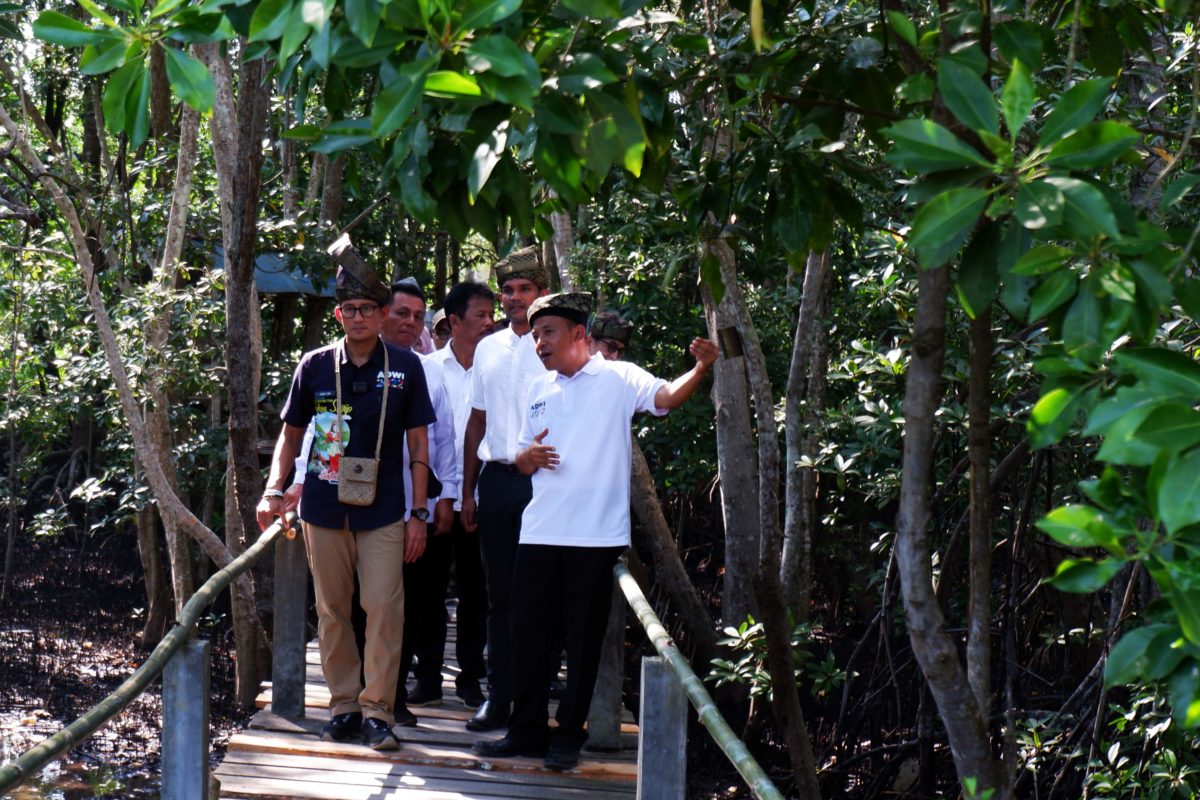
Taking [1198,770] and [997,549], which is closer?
[1198,770]

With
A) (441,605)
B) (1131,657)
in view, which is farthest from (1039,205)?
(441,605)

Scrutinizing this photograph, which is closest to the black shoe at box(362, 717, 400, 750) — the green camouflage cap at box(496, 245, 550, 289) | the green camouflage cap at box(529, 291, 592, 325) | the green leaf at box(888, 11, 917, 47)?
the green camouflage cap at box(529, 291, 592, 325)

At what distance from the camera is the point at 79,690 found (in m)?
12.4

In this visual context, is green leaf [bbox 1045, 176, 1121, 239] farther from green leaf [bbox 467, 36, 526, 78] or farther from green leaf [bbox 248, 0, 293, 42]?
green leaf [bbox 248, 0, 293, 42]

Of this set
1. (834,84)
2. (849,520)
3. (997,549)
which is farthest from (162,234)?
(834,84)

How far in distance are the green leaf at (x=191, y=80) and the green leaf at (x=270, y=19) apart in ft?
0.56

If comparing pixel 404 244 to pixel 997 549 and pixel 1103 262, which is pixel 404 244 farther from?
pixel 1103 262

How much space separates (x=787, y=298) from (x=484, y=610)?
4431mm

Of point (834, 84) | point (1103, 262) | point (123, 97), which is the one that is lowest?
point (1103, 262)

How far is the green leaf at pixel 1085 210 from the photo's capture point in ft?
6.52

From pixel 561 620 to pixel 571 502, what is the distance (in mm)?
501

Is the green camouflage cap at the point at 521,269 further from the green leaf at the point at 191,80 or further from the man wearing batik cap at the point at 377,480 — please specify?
the green leaf at the point at 191,80

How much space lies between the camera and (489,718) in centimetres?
540

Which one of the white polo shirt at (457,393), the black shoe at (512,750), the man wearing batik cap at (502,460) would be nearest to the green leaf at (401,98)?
the man wearing batik cap at (502,460)
